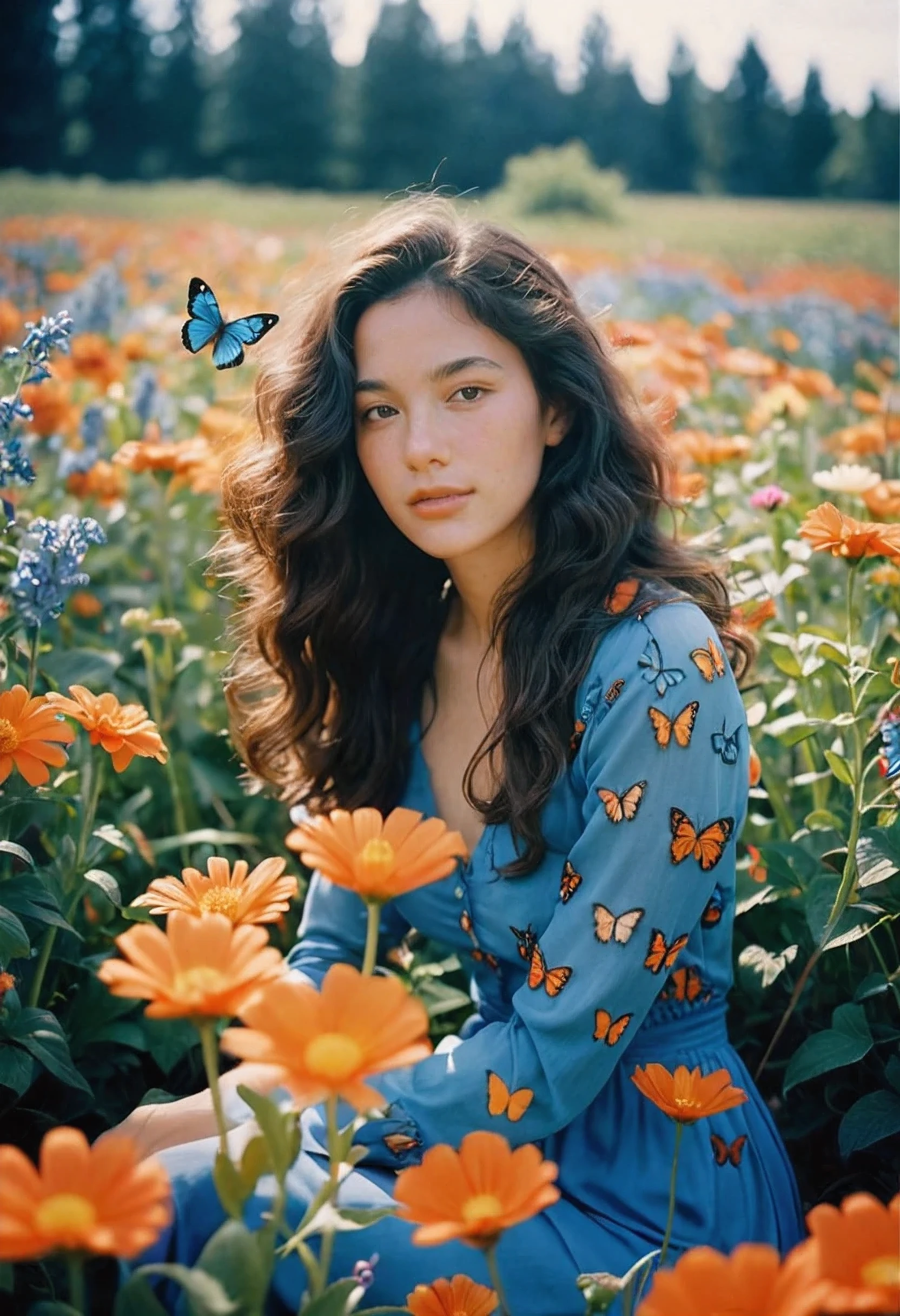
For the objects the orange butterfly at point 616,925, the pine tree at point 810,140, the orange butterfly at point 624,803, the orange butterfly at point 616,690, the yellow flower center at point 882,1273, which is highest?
the pine tree at point 810,140

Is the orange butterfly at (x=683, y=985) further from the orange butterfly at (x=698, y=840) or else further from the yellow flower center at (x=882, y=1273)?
the yellow flower center at (x=882, y=1273)

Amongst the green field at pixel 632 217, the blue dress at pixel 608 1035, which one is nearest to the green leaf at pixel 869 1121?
the blue dress at pixel 608 1035

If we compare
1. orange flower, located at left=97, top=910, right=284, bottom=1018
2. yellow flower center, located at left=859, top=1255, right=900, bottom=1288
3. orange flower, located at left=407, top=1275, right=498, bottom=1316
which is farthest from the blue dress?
yellow flower center, located at left=859, top=1255, right=900, bottom=1288

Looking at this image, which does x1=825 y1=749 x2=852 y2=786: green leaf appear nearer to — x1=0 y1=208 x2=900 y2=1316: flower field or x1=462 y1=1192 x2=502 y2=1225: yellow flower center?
x1=0 y1=208 x2=900 y2=1316: flower field

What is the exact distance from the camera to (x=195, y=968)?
2.54ft

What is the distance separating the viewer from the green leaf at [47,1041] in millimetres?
1336

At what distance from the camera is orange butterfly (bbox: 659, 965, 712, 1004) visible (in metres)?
1.47

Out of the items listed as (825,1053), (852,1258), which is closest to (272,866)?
(852,1258)

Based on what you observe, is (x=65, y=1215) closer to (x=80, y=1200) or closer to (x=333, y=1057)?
(x=80, y=1200)

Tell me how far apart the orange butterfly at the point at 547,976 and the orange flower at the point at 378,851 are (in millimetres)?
447

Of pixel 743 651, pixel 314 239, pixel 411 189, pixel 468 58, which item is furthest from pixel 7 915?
pixel 468 58

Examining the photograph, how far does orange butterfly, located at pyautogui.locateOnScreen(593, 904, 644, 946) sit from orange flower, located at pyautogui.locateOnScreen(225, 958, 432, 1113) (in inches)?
21.0

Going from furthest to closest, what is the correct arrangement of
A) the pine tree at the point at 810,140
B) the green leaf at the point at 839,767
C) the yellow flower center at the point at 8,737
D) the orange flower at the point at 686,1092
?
1. the pine tree at the point at 810,140
2. the green leaf at the point at 839,767
3. the yellow flower center at the point at 8,737
4. the orange flower at the point at 686,1092

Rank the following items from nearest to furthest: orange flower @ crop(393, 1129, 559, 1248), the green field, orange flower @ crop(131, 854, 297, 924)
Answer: orange flower @ crop(393, 1129, 559, 1248) < orange flower @ crop(131, 854, 297, 924) < the green field
